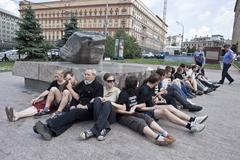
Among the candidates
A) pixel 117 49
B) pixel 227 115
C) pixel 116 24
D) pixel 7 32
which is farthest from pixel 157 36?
pixel 227 115

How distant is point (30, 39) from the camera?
19.1 metres

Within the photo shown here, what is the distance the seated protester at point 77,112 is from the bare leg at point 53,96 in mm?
283

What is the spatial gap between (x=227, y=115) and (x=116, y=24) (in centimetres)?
6830

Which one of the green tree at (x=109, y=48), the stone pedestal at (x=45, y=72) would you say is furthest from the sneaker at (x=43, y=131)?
the green tree at (x=109, y=48)

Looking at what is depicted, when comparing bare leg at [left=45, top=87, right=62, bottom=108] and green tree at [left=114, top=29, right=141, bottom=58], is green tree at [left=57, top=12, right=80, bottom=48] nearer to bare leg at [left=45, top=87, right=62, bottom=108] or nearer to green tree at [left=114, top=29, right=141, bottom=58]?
green tree at [left=114, top=29, right=141, bottom=58]

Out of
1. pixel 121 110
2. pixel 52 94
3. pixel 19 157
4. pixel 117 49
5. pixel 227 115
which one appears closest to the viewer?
pixel 19 157

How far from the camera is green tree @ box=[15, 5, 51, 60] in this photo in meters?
18.9

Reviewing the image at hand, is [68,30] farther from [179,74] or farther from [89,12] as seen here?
[89,12]

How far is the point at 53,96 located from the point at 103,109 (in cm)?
122

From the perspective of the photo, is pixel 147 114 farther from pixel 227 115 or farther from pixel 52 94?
pixel 227 115

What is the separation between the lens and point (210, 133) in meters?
3.96

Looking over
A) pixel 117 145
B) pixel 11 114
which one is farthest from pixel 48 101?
pixel 117 145

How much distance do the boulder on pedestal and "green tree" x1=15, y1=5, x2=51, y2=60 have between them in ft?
40.0

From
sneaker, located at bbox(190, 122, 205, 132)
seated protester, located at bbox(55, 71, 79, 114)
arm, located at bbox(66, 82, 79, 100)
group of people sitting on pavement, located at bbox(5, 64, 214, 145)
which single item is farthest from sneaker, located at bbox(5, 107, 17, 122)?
sneaker, located at bbox(190, 122, 205, 132)
